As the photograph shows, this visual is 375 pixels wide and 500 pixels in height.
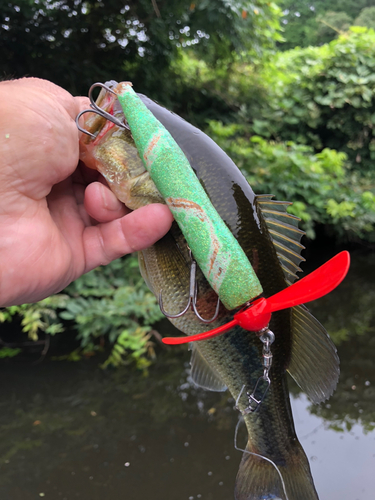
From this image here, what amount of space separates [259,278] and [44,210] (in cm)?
75

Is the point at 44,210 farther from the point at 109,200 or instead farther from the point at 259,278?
the point at 259,278

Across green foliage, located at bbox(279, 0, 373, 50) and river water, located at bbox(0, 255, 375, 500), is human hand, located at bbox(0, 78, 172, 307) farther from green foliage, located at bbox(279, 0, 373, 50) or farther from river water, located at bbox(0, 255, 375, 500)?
green foliage, located at bbox(279, 0, 373, 50)

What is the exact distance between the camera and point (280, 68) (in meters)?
6.69

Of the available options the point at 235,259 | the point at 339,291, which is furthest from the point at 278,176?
the point at 235,259

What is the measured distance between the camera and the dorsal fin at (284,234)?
1190 mm

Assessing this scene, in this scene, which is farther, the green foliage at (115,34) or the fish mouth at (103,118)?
the green foliage at (115,34)

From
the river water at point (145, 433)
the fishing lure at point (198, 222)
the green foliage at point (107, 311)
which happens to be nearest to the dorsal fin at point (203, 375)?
the fishing lure at point (198, 222)

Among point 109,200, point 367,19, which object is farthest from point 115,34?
point 367,19

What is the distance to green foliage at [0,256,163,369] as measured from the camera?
2916 mm

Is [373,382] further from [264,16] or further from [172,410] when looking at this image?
[264,16]

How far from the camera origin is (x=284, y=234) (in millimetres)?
1212

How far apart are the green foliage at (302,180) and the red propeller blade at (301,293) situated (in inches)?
142

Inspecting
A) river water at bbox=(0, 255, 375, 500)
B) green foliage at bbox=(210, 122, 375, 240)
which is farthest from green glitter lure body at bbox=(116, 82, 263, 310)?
green foliage at bbox=(210, 122, 375, 240)

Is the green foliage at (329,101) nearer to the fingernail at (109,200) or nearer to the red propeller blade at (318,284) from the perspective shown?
the fingernail at (109,200)
